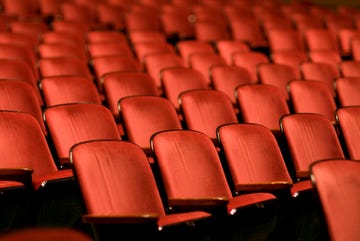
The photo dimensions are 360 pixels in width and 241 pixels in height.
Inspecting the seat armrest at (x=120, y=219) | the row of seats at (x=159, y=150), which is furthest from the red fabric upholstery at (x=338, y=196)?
the seat armrest at (x=120, y=219)

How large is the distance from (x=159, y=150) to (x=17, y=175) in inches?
5.1

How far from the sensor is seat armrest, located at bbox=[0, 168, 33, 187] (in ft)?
1.51

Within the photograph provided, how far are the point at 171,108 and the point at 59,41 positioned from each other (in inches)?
15.5

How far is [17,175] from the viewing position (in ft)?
1.52

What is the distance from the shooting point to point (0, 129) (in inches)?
20.2

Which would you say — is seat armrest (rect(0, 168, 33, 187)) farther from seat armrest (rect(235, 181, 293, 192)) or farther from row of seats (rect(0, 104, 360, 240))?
seat armrest (rect(235, 181, 293, 192))

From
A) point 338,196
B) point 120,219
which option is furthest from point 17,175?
point 338,196

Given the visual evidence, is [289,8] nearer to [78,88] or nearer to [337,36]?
[337,36]

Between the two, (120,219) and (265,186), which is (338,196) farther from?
(120,219)

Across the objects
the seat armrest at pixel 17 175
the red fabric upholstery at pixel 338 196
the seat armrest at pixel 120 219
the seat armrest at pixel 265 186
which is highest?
the seat armrest at pixel 17 175

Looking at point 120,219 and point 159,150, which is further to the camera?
point 159,150

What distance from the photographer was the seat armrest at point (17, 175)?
0.46m

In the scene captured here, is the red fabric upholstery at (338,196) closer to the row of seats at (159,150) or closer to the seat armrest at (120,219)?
the row of seats at (159,150)

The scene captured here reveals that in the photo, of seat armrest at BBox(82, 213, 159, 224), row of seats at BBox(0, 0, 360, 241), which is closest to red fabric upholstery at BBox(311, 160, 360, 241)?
row of seats at BBox(0, 0, 360, 241)
